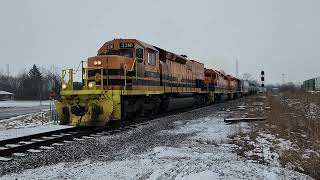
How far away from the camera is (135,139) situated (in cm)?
1021

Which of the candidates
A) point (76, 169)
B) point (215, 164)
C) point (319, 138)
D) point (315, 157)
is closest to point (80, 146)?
point (76, 169)

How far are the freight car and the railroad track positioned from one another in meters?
0.39

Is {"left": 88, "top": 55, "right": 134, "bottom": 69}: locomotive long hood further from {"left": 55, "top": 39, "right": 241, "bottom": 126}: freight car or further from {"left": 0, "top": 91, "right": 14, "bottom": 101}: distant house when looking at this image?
{"left": 0, "top": 91, "right": 14, "bottom": 101}: distant house

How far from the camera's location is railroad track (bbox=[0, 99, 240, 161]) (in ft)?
26.9

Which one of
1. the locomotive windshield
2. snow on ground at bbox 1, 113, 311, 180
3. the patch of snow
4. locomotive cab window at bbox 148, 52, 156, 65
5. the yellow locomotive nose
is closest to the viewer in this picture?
the patch of snow

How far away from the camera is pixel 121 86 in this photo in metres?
13.8

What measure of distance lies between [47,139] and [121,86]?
4.49 meters

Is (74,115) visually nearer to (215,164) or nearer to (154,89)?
(154,89)

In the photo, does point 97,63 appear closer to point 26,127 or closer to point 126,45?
point 126,45

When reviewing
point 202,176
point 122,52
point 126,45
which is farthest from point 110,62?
point 202,176

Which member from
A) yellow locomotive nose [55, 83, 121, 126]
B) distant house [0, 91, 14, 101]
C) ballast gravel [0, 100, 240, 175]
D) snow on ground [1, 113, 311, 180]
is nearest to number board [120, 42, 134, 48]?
yellow locomotive nose [55, 83, 121, 126]

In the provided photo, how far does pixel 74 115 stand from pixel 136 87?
9.57 feet

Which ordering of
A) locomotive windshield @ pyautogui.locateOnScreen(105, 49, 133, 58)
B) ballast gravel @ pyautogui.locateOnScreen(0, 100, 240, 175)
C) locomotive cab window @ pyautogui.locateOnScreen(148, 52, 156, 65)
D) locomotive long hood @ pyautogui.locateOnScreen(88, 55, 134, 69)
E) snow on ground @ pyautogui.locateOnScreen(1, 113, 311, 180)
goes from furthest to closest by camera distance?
locomotive cab window @ pyautogui.locateOnScreen(148, 52, 156, 65), locomotive windshield @ pyautogui.locateOnScreen(105, 49, 133, 58), locomotive long hood @ pyautogui.locateOnScreen(88, 55, 134, 69), ballast gravel @ pyautogui.locateOnScreen(0, 100, 240, 175), snow on ground @ pyautogui.locateOnScreen(1, 113, 311, 180)

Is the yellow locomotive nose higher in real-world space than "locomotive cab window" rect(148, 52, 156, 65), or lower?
lower
